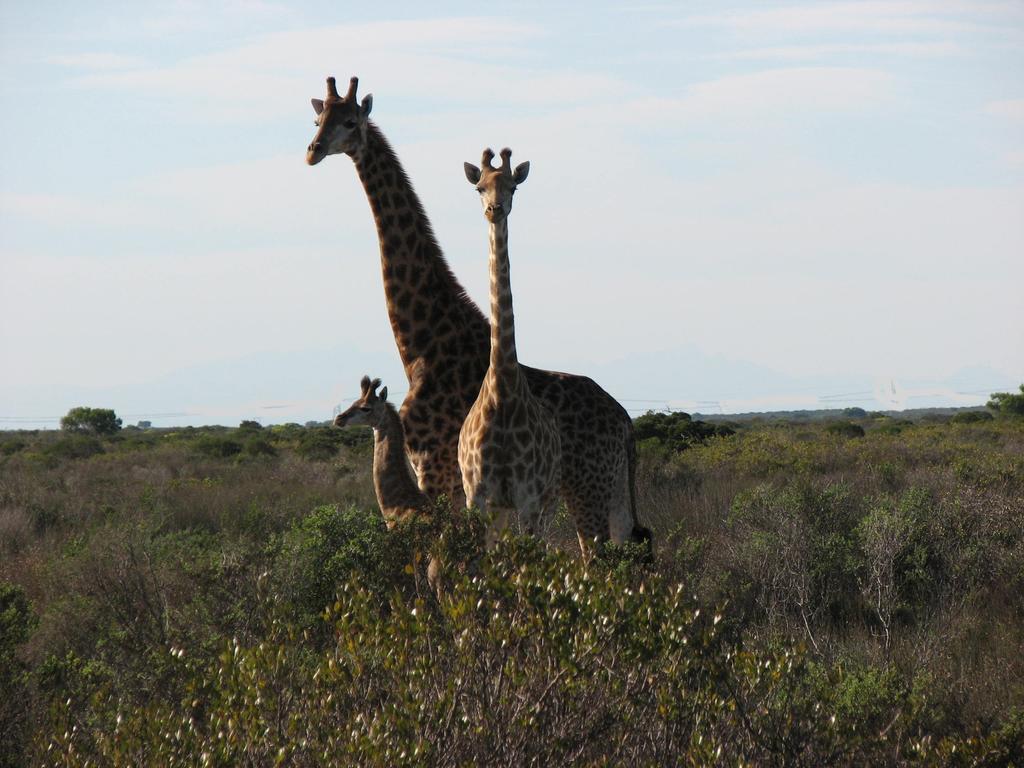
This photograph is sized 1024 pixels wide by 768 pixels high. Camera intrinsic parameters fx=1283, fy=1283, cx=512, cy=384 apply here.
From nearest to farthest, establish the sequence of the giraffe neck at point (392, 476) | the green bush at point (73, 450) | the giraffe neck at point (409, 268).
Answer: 1. the giraffe neck at point (409, 268)
2. the giraffe neck at point (392, 476)
3. the green bush at point (73, 450)

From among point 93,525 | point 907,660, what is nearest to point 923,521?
point 907,660

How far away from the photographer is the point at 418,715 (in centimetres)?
441

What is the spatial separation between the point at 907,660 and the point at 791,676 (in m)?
2.83

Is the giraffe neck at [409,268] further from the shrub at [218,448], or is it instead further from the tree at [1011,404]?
the tree at [1011,404]

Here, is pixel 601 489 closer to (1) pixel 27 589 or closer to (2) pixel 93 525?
(1) pixel 27 589

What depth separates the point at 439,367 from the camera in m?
9.20

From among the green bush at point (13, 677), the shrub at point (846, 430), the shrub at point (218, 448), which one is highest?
the shrub at point (846, 430)

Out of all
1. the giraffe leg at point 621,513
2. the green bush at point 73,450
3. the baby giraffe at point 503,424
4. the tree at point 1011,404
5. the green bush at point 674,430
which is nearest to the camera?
the baby giraffe at point 503,424

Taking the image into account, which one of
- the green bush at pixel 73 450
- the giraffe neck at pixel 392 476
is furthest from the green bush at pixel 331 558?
the green bush at pixel 73 450

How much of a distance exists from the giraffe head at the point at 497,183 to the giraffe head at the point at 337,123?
65.2 inches

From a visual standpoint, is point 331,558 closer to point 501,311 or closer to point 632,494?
point 501,311

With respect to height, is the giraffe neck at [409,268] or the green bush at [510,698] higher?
the giraffe neck at [409,268]

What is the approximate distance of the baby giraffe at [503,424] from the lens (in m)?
7.73

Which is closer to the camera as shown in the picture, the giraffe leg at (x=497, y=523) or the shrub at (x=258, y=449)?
the giraffe leg at (x=497, y=523)
